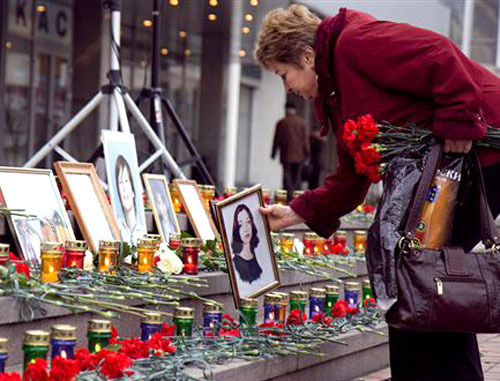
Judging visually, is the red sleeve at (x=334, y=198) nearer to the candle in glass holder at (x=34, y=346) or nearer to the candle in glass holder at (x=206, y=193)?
the candle in glass holder at (x=34, y=346)

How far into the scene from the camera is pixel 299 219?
4473mm

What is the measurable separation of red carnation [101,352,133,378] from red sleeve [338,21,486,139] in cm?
125

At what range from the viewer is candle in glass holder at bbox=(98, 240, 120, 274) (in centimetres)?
441

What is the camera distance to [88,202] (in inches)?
203

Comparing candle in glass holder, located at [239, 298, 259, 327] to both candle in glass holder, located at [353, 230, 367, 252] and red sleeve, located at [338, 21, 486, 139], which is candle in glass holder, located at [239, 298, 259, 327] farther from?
candle in glass holder, located at [353, 230, 367, 252]

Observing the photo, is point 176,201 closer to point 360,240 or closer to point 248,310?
point 360,240

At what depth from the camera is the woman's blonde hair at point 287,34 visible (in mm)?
4020

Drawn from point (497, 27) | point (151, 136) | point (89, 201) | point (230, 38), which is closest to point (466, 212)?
point (89, 201)

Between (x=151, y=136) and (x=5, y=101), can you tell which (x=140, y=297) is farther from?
(x=5, y=101)

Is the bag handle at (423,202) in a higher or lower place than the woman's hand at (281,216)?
higher

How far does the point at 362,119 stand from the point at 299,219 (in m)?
0.79

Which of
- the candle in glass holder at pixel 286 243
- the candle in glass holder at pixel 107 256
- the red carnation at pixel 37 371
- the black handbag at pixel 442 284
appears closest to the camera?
the red carnation at pixel 37 371

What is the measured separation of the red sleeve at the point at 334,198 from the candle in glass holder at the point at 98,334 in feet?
3.55

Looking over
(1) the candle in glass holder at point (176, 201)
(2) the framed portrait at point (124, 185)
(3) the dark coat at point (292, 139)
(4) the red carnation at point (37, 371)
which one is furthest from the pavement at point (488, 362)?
(3) the dark coat at point (292, 139)
